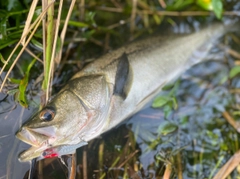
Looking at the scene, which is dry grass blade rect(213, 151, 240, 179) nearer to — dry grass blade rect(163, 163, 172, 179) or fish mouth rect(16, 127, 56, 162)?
dry grass blade rect(163, 163, 172, 179)

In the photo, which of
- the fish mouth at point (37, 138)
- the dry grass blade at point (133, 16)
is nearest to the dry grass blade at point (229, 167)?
the fish mouth at point (37, 138)

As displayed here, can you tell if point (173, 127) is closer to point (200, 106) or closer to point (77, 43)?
point (200, 106)

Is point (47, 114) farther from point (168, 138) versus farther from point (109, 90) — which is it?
point (168, 138)

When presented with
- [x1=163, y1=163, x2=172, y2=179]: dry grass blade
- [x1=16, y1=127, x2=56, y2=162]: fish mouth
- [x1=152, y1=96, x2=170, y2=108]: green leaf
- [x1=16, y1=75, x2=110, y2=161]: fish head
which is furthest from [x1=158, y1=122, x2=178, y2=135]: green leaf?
[x1=16, y1=127, x2=56, y2=162]: fish mouth

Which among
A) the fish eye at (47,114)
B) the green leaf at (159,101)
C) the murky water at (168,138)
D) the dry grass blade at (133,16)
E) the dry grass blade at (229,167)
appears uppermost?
the dry grass blade at (133,16)

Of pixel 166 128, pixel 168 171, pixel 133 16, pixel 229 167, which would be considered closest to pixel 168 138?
pixel 166 128

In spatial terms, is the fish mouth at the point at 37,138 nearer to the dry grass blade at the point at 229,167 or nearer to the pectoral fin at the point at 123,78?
the pectoral fin at the point at 123,78

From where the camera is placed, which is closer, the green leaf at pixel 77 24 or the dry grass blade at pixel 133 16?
the green leaf at pixel 77 24
